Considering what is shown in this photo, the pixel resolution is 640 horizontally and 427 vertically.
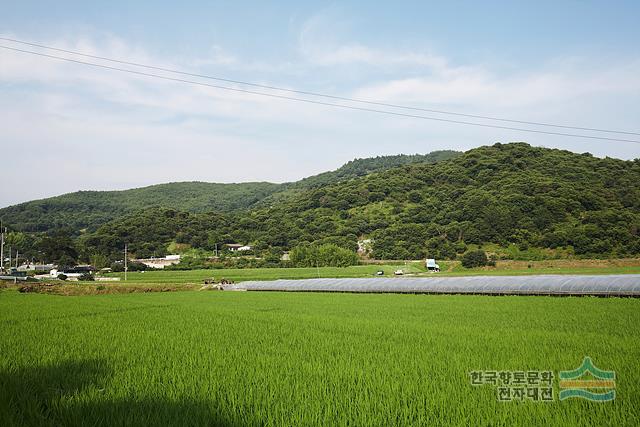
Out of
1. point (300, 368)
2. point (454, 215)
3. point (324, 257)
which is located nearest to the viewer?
point (300, 368)

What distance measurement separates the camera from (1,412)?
4816 mm

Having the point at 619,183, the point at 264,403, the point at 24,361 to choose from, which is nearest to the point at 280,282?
the point at 24,361

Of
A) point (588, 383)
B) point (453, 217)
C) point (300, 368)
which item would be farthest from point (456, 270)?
point (588, 383)

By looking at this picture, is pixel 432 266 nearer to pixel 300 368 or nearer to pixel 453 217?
pixel 453 217

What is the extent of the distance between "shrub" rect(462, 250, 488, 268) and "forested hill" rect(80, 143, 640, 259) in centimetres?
847

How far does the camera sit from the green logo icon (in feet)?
19.0

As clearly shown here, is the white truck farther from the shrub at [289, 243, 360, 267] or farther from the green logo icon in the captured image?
the green logo icon

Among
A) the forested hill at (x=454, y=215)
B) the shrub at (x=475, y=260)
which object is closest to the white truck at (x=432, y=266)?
the shrub at (x=475, y=260)

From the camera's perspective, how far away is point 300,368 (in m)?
7.59

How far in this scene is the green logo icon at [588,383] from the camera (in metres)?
5.80

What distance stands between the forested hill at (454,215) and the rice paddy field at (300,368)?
58178 mm

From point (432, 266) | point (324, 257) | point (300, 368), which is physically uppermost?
point (324, 257)

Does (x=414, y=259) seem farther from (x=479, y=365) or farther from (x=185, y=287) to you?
(x=479, y=365)

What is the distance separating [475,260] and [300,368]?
59.1 meters
